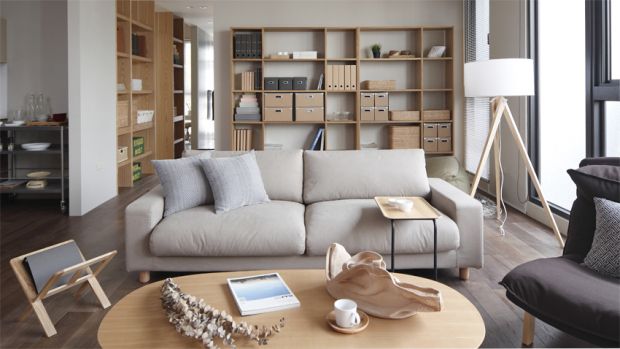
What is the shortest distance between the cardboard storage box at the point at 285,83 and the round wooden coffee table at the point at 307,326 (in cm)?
480

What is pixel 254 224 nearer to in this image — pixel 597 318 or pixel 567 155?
pixel 597 318

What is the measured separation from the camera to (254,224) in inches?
131

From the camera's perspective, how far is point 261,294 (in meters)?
2.19

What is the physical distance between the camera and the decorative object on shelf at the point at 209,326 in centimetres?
178

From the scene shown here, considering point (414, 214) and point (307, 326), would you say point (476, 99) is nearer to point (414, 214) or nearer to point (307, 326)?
point (414, 214)

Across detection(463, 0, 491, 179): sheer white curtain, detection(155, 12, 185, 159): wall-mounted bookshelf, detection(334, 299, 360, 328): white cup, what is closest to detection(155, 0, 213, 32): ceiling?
detection(155, 12, 185, 159): wall-mounted bookshelf

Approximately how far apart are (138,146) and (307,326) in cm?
621

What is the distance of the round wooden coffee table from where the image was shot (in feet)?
5.97

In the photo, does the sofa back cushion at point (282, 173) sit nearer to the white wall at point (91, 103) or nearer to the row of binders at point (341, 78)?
the white wall at point (91, 103)

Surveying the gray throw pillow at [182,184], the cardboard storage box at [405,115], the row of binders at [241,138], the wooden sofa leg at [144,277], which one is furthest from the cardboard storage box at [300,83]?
the wooden sofa leg at [144,277]

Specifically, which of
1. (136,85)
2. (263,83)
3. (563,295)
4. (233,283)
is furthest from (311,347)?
(136,85)

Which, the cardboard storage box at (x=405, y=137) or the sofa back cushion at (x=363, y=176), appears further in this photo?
the cardboard storage box at (x=405, y=137)

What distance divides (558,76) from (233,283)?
3.90m

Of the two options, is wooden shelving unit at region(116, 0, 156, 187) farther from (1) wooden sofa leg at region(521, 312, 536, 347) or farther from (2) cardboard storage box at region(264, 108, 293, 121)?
(1) wooden sofa leg at region(521, 312, 536, 347)
